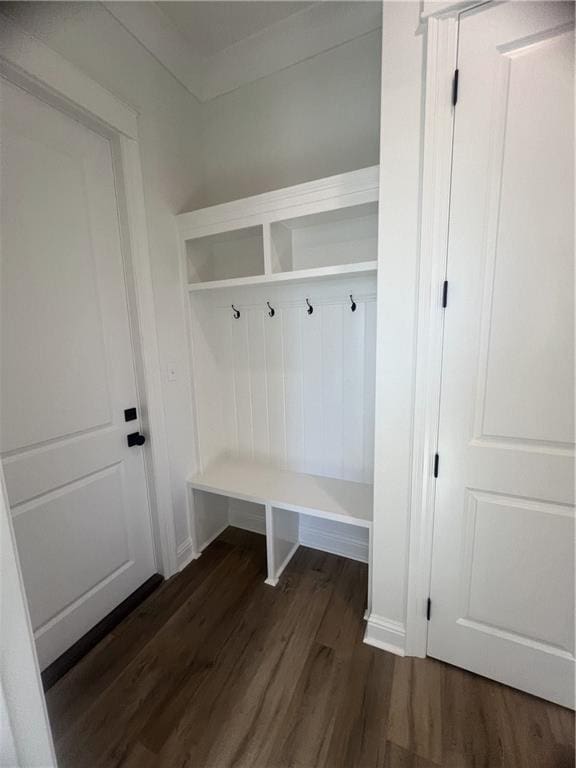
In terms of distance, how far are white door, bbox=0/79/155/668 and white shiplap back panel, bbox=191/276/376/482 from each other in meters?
0.53

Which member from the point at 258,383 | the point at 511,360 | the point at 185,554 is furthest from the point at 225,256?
the point at 185,554

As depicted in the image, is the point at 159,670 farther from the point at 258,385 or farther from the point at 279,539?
the point at 258,385

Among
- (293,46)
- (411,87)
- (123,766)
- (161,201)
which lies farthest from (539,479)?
(293,46)

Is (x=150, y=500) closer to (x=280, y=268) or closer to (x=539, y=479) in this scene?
(x=280, y=268)

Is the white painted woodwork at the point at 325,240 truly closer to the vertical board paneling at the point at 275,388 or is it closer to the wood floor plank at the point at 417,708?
the vertical board paneling at the point at 275,388

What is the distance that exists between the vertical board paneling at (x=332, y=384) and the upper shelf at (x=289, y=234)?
0.90ft

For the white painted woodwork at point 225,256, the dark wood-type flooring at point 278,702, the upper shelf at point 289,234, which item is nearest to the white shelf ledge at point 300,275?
the upper shelf at point 289,234

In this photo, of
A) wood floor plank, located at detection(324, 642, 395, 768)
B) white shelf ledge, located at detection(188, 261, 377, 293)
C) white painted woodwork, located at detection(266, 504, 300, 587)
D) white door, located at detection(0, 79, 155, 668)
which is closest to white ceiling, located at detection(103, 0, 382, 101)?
white door, located at detection(0, 79, 155, 668)

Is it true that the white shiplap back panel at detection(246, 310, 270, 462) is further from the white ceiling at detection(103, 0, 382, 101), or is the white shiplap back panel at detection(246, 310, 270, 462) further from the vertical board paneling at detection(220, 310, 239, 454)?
the white ceiling at detection(103, 0, 382, 101)

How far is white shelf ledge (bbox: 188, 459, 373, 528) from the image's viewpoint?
1599 millimetres

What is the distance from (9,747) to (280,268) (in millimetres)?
1763

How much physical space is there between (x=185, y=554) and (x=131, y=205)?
1.94 meters

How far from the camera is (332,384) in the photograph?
181 cm

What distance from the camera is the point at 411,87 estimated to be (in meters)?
1.04
